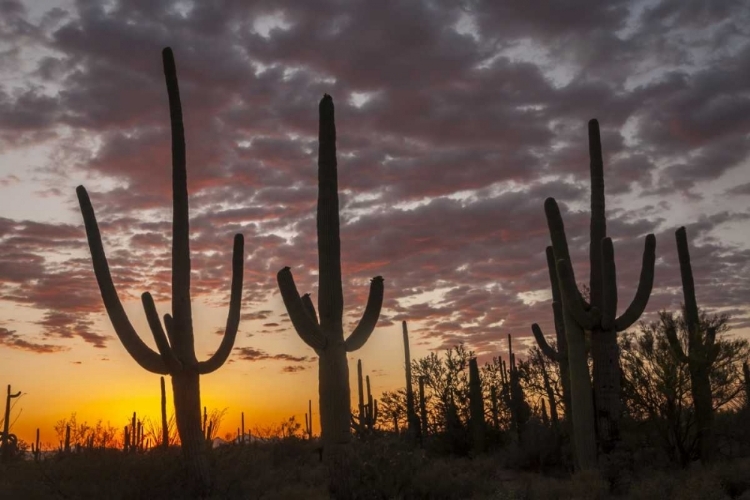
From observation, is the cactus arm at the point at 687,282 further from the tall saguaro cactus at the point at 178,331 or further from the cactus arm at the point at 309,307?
the tall saguaro cactus at the point at 178,331

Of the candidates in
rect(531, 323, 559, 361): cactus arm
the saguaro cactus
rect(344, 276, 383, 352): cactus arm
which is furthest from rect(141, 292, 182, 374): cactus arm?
the saguaro cactus

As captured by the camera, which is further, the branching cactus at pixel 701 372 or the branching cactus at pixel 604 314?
the branching cactus at pixel 701 372

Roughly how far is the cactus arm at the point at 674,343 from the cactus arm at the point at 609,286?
320 cm

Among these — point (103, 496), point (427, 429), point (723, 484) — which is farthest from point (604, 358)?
point (427, 429)

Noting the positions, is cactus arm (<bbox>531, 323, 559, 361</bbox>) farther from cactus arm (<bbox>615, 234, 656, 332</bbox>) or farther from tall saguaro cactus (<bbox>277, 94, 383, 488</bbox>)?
tall saguaro cactus (<bbox>277, 94, 383, 488</bbox>)

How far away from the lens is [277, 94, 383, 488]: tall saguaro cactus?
44.7ft

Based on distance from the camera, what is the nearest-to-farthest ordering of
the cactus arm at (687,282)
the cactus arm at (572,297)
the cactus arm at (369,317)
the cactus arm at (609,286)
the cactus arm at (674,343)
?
1. the cactus arm at (369,317)
2. the cactus arm at (572,297)
3. the cactus arm at (609,286)
4. the cactus arm at (674,343)
5. the cactus arm at (687,282)

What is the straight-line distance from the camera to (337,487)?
45.2 feet

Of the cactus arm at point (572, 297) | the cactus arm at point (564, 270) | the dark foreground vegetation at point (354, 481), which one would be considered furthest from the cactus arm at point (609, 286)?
the dark foreground vegetation at point (354, 481)

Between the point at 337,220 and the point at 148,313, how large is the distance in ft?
13.1

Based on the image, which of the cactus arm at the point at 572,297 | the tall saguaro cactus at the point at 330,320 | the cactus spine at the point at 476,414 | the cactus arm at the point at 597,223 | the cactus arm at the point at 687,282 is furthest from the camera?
the cactus spine at the point at 476,414

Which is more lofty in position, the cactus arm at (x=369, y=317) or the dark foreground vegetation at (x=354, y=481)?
the cactus arm at (x=369, y=317)

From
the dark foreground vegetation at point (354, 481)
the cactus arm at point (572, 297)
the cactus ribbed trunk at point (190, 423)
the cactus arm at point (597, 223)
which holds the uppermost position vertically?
the cactus arm at point (597, 223)

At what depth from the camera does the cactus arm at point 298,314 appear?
13.6 metres
